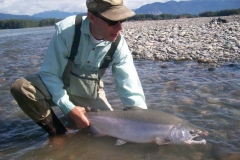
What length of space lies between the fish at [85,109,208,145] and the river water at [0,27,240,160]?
0.17 m

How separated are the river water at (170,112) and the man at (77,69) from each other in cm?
35

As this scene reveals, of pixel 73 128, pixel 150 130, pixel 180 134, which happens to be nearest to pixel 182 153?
pixel 180 134

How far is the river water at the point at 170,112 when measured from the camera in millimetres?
3318

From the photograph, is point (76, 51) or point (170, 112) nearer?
point (76, 51)

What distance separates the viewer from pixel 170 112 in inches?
179

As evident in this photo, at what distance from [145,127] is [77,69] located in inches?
50.7

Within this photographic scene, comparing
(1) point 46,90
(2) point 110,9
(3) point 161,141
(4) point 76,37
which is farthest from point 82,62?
(3) point 161,141

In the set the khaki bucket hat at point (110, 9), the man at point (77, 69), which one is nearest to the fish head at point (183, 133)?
the man at point (77, 69)

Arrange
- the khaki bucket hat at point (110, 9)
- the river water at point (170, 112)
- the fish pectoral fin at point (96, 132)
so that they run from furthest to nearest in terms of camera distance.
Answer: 1. the fish pectoral fin at point (96, 132)
2. the river water at point (170, 112)
3. the khaki bucket hat at point (110, 9)

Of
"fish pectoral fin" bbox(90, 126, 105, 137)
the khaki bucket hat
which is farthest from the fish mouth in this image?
the khaki bucket hat

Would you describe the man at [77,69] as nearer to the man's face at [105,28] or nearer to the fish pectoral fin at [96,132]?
the man's face at [105,28]

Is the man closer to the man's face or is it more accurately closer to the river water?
the man's face

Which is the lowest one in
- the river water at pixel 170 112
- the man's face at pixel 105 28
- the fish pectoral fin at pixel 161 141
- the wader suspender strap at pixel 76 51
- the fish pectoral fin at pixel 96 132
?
the river water at pixel 170 112

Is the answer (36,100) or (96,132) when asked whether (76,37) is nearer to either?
(36,100)
